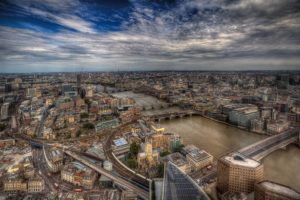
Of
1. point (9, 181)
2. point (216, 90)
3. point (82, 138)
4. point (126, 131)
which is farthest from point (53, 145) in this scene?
point (216, 90)

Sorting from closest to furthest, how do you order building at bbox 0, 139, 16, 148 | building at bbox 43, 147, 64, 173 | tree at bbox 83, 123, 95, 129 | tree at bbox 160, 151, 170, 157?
building at bbox 43, 147, 64, 173 < tree at bbox 160, 151, 170, 157 < building at bbox 0, 139, 16, 148 < tree at bbox 83, 123, 95, 129

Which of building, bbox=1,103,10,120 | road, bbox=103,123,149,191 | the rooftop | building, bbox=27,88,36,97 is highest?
building, bbox=27,88,36,97

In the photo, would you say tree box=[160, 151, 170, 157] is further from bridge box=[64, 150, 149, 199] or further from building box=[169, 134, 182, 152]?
bridge box=[64, 150, 149, 199]

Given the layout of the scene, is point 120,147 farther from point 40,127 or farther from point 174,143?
point 40,127

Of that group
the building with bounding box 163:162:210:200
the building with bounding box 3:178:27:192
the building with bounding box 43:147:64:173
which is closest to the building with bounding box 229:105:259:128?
the building with bounding box 163:162:210:200

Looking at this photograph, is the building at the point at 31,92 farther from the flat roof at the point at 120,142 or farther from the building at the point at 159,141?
the building at the point at 159,141

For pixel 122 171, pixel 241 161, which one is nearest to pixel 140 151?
pixel 122 171

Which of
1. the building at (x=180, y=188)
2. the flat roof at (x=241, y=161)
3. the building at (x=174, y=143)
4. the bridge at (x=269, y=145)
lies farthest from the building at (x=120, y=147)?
the bridge at (x=269, y=145)

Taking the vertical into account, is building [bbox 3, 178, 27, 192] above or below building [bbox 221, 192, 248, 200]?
below
